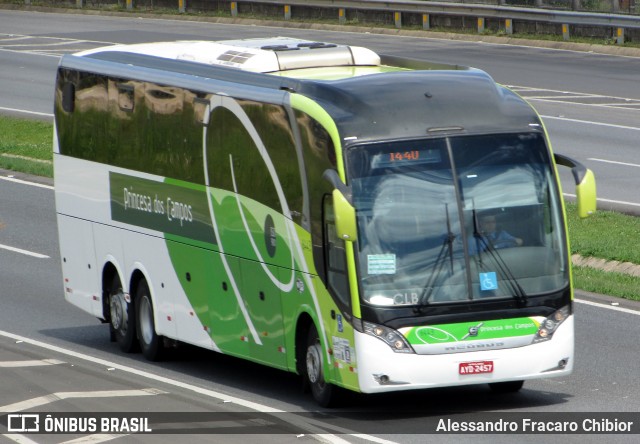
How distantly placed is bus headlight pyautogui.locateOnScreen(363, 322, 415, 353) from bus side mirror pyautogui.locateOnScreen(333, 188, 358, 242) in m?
0.82

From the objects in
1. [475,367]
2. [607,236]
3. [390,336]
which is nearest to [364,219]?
[390,336]

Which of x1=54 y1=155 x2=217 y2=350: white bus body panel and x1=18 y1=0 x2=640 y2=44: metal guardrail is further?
x1=18 y1=0 x2=640 y2=44: metal guardrail

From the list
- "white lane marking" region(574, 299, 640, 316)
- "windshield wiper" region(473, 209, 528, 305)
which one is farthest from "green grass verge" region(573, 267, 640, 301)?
"windshield wiper" region(473, 209, 528, 305)

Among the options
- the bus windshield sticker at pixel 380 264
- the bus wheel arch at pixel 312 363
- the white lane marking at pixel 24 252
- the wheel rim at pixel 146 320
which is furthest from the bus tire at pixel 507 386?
the white lane marking at pixel 24 252

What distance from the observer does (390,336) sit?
11914mm

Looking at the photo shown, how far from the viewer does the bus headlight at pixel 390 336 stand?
39.0 ft

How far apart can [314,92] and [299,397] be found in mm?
2955

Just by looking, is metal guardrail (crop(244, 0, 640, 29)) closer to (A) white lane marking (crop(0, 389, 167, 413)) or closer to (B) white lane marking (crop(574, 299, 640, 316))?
(B) white lane marking (crop(574, 299, 640, 316))

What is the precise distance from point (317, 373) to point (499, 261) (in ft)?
6.52

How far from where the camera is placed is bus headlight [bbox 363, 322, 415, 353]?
1190 centimetres

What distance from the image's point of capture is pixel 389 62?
15.1m

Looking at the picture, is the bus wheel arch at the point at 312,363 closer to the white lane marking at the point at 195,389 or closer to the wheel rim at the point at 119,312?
the white lane marking at the point at 195,389

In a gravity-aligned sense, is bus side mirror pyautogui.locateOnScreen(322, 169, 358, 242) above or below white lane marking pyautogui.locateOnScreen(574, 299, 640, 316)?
above

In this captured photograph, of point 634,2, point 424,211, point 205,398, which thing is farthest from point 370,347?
point 634,2
